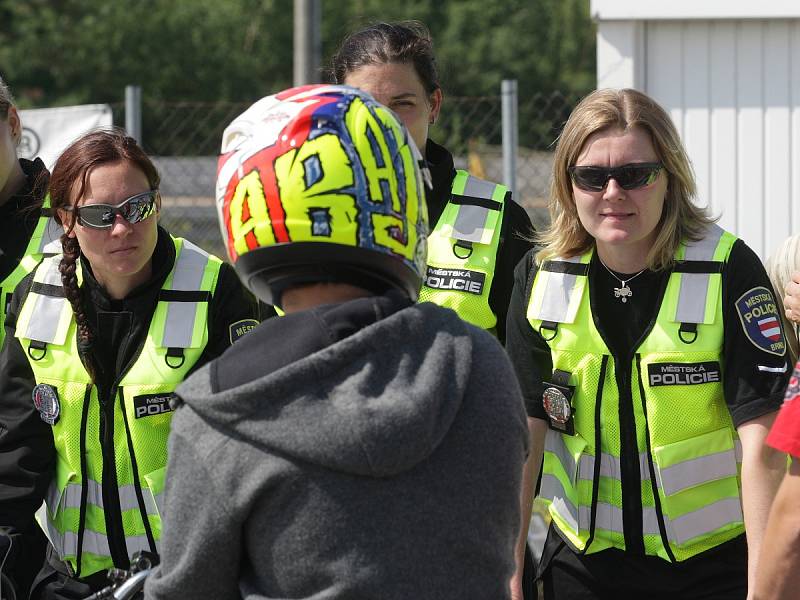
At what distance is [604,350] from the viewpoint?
121 inches

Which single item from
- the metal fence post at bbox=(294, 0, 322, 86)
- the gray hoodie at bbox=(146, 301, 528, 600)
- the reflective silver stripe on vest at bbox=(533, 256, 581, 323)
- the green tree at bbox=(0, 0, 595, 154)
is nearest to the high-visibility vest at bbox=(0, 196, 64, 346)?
the reflective silver stripe on vest at bbox=(533, 256, 581, 323)

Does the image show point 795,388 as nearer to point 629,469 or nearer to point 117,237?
point 629,469

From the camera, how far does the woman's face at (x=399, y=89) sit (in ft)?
12.2

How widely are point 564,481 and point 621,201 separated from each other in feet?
2.56

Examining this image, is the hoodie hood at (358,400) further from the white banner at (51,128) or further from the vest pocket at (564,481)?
the white banner at (51,128)

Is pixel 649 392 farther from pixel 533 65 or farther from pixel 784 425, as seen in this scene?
pixel 533 65

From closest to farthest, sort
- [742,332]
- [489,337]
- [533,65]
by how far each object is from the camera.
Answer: [489,337] → [742,332] → [533,65]

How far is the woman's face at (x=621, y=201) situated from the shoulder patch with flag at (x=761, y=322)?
0.30m

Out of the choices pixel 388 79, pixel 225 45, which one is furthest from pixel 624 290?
pixel 225 45

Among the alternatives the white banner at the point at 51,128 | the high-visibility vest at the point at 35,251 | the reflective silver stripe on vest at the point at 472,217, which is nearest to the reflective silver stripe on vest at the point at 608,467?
the reflective silver stripe on vest at the point at 472,217

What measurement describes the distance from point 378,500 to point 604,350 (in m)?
1.51

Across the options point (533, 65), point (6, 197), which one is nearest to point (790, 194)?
point (6, 197)

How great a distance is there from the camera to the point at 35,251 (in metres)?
3.85

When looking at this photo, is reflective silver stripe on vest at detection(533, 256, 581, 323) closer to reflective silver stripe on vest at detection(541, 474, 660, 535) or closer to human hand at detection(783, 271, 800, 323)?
reflective silver stripe on vest at detection(541, 474, 660, 535)
